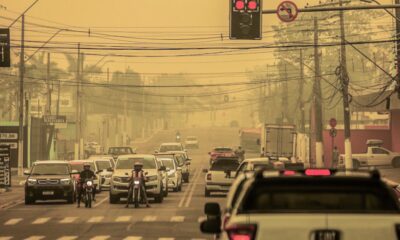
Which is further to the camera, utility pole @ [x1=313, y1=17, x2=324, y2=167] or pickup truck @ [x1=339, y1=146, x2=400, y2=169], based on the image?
pickup truck @ [x1=339, y1=146, x2=400, y2=169]

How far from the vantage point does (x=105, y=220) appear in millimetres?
30328

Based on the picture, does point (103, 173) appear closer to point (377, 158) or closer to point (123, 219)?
point (123, 219)

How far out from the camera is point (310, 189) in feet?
30.3

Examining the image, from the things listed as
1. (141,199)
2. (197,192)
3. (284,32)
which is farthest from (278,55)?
(141,199)

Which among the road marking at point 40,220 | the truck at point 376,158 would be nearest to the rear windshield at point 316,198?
the road marking at point 40,220

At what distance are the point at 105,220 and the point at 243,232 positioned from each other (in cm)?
2207

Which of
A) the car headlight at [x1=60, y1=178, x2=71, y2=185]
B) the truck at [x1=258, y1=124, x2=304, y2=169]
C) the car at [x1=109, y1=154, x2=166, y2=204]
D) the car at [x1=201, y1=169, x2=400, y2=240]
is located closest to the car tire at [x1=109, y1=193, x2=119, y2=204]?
the car at [x1=109, y1=154, x2=166, y2=204]

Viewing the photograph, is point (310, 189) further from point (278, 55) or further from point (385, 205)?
point (278, 55)

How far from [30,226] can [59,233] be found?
2.75 meters

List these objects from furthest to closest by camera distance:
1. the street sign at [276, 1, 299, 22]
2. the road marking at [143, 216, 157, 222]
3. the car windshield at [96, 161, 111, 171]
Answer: the car windshield at [96, 161, 111, 171]
the road marking at [143, 216, 157, 222]
the street sign at [276, 1, 299, 22]

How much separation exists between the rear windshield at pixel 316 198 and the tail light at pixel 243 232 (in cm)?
55

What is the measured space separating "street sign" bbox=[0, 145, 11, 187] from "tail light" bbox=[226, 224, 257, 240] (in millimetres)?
38211

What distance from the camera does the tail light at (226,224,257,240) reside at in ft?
28.0

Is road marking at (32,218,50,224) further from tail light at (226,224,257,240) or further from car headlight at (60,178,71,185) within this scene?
tail light at (226,224,257,240)
